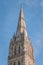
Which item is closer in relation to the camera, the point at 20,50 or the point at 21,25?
the point at 20,50

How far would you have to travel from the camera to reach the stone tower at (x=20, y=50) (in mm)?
55772

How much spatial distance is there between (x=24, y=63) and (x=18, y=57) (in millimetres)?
2479

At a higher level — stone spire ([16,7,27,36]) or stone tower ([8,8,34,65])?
stone spire ([16,7,27,36])

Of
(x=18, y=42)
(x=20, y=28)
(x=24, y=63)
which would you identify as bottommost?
(x=24, y=63)

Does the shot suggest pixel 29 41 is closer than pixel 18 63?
No

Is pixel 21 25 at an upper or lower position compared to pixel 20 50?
upper

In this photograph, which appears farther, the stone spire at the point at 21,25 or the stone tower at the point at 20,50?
the stone spire at the point at 21,25

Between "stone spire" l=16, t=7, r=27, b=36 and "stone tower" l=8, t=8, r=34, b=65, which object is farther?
"stone spire" l=16, t=7, r=27, b=36

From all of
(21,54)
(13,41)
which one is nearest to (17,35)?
(13,41)

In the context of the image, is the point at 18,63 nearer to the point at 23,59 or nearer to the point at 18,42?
the point at 23,59

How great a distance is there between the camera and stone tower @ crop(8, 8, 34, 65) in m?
55.8

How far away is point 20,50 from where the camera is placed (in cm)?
5731

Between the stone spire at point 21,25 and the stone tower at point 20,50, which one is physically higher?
the stone spire at point 21,25

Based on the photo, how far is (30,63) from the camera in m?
56.2
